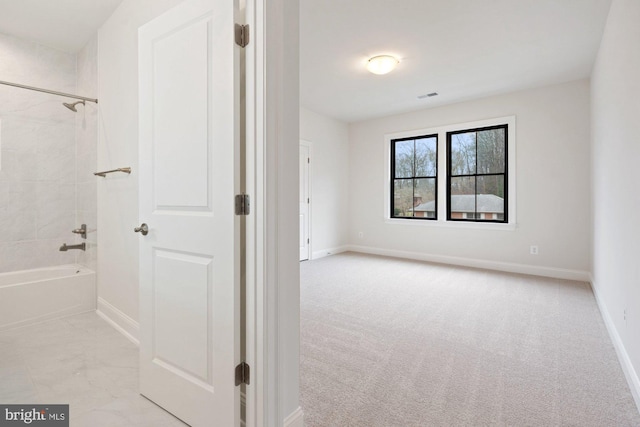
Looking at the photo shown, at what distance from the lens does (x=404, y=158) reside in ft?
19.0

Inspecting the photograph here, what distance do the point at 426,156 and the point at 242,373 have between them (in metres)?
5.01

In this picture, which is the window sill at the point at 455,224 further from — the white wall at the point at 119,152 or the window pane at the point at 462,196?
the white wall at the point at 119,152

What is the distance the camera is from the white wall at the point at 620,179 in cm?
182

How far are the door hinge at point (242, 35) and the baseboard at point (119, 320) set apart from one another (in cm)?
211

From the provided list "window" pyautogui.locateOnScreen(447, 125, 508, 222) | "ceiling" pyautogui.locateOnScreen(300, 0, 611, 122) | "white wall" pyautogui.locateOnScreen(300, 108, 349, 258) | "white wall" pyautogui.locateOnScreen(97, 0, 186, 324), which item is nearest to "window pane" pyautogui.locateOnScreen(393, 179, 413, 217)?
"window" pyautogui.locateOnScreen(447, 125, 508, 222)

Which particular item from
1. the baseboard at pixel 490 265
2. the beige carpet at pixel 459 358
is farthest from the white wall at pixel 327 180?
the beige carpet at pixel 459 358

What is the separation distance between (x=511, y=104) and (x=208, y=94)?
15.3 ft

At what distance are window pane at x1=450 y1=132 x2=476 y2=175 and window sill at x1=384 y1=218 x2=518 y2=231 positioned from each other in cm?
83

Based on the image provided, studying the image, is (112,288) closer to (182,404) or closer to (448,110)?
(182,404)

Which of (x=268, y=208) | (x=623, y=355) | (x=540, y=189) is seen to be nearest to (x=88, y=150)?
(x=268, y=208)

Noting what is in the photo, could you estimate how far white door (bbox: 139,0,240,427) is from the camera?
133 centimetres

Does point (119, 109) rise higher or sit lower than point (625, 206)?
higher

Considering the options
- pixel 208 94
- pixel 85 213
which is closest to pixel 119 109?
pixel 85 213

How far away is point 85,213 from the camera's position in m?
3.19
